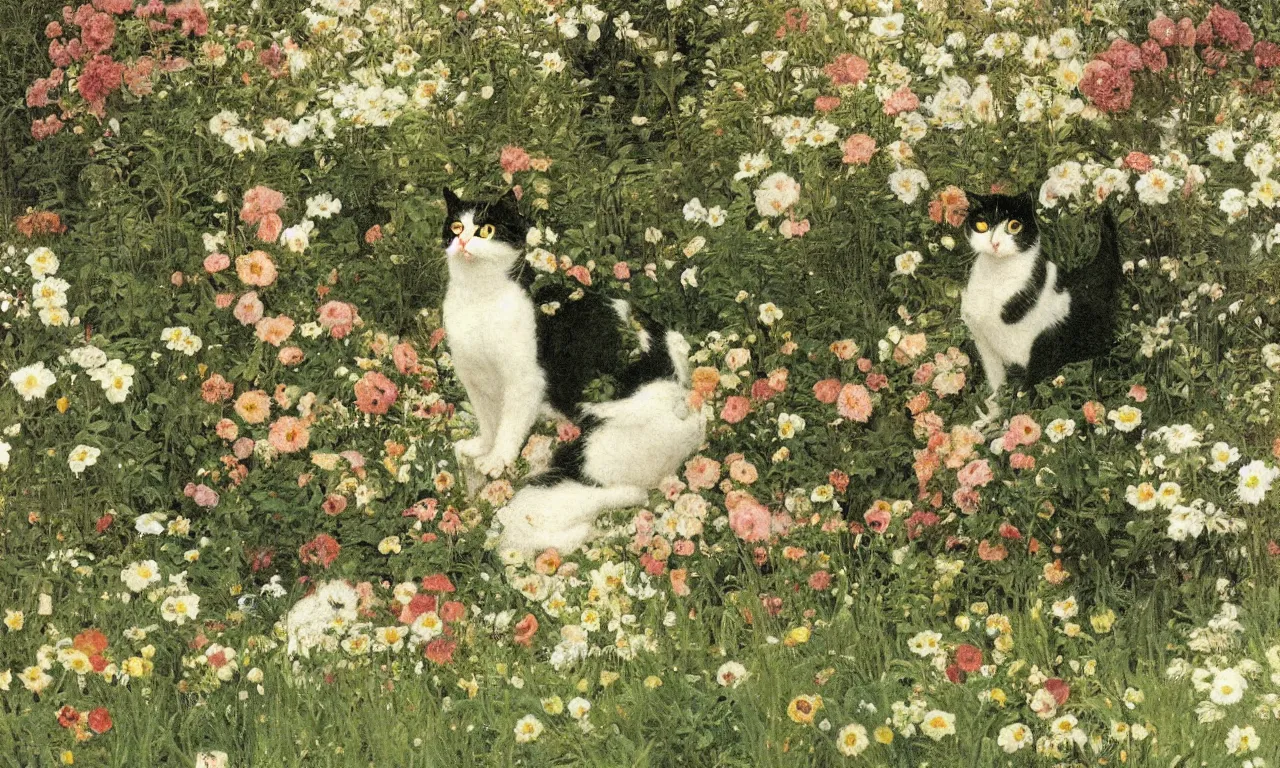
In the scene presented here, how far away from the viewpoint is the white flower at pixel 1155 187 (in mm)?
4230

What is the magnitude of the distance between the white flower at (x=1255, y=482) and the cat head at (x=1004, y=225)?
918 mm

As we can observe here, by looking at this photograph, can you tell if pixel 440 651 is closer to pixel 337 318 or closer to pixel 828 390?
pixel 337 318

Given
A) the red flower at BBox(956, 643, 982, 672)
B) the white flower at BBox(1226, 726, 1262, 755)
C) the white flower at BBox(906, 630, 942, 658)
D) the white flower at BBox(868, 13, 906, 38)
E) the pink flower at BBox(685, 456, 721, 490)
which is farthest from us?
the white flower at BBox(868, 13, 906, 38)

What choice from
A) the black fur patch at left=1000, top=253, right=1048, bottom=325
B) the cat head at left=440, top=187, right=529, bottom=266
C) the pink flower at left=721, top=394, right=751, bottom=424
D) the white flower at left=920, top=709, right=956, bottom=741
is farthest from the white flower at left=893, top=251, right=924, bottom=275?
the white flower at left=920, top=709, right=956, bottom=741

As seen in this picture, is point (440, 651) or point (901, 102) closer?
point (440, 651)

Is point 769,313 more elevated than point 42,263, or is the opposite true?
point 769,313

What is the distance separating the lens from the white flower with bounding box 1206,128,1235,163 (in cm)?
428

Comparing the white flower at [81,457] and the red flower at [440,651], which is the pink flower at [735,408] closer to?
the red flower at [440,651]

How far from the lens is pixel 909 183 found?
463cm

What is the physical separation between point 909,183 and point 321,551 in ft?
6.81

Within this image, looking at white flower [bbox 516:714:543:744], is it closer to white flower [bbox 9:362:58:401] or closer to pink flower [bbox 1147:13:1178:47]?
white flower [bbox 9:362:58:401]

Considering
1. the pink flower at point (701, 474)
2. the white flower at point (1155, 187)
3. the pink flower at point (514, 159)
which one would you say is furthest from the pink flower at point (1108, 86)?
the pink flower at point (514, 159)

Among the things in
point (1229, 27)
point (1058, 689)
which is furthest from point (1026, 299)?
point (1058, 689)

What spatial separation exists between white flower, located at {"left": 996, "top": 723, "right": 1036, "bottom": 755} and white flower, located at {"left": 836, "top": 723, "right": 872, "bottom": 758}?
293 mm
